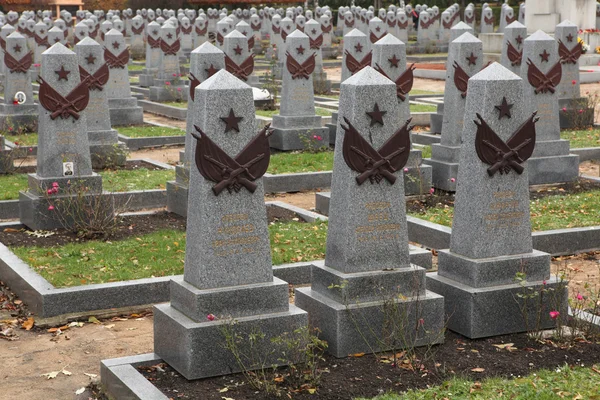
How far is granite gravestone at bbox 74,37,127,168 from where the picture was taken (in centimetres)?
1734

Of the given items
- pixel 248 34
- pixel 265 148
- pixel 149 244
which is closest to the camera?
pixel 265 148

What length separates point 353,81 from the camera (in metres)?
8.31

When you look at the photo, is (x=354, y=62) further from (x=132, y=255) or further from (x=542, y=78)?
(x=132, y=255)

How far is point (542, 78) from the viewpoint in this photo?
15.8 metres

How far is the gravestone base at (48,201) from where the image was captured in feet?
41.3

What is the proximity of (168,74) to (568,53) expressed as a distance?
11.6 m

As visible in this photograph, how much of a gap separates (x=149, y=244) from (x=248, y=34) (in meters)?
21.1

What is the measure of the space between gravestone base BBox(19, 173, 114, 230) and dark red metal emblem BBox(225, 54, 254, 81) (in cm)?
637

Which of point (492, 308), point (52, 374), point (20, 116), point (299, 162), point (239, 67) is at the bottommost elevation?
point (52, 374)

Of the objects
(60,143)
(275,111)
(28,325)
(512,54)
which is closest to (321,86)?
(275,111)

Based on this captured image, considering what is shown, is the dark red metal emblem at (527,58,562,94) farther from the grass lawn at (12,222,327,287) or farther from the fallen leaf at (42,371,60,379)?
the fallen leaf at (42,371,60,379)

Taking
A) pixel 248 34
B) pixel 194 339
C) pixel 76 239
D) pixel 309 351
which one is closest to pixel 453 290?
pixel 309 351

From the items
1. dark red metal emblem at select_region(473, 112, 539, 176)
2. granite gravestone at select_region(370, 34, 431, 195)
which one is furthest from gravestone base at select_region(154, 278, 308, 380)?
granite gravestone at select_region(370, 34, 431, 195)

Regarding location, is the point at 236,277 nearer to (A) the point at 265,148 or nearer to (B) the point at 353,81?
(A) the point at 265,148
